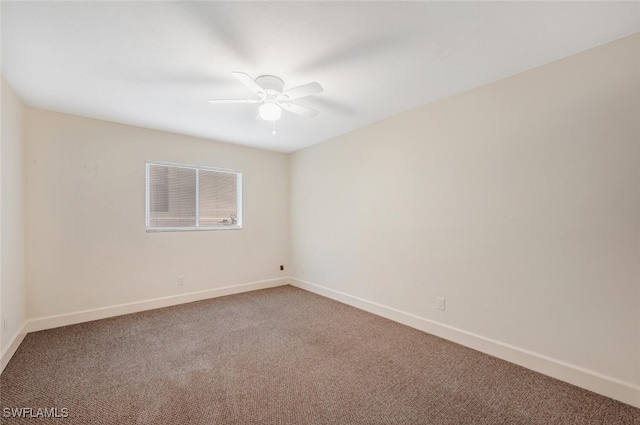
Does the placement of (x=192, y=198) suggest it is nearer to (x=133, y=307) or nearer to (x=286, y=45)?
(x=133, y=307)

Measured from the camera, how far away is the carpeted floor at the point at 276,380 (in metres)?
1.69

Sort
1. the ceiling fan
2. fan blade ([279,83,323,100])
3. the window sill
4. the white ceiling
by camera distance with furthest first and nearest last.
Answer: the window sill, the ceiling fan, fan blade ([279,83,323,100]), the white ceiling

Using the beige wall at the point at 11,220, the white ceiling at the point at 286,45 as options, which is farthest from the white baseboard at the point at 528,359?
the beige wall at the point at 11,220

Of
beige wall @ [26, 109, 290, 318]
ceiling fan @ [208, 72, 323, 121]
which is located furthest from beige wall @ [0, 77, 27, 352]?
ceiling fan @ [208, 72, 323, 121]

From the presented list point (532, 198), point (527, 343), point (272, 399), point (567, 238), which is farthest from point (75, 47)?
point (527, 343)

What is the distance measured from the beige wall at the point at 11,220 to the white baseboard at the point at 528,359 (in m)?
3.59

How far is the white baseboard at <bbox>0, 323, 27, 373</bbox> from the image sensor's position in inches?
85.9

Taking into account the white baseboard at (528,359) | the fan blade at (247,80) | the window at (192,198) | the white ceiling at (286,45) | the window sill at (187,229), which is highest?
the white ceiling at (286,45)

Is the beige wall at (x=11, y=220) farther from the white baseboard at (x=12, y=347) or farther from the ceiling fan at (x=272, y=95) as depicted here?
the ceiling fan at (x=272, y=95)

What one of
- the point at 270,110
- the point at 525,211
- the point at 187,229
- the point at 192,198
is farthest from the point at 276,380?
the point at 192,198

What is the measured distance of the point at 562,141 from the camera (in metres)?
2.07

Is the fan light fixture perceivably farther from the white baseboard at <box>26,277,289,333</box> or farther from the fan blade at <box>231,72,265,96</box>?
the white baseboard at <box>26,277,289,333</box>

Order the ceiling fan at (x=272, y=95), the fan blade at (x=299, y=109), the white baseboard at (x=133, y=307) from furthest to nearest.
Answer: the white baseboard at (x=133, y=307), the fan blade at (x=299, y=109), the ceiling fan at (x=272, y=95)

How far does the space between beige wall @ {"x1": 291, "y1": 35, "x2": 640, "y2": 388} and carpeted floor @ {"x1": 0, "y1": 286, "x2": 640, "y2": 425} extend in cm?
40
